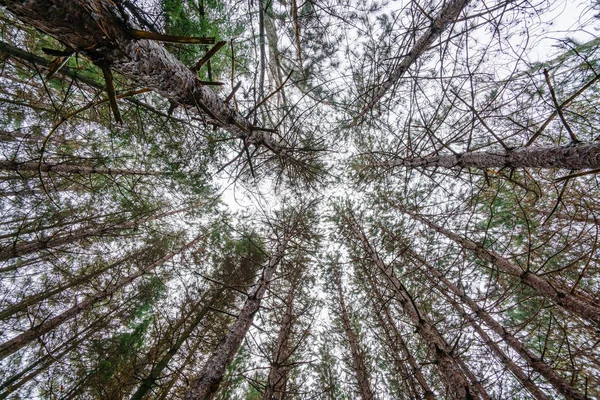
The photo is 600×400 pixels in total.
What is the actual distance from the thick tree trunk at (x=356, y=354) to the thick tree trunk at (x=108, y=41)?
526 cm

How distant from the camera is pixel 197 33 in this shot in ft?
11.2

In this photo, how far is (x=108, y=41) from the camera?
119 cm

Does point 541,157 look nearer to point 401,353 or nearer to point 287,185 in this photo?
point 287,185

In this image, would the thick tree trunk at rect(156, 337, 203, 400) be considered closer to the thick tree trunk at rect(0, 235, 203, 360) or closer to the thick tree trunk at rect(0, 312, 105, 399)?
the thick tree trunk at rect(0, 235, 203, 360)

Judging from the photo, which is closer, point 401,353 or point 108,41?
point 108,41

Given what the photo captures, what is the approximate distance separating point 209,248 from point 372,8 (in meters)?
9.21

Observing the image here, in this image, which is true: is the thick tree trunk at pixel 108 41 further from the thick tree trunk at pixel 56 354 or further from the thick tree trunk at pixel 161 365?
the thick tree trunk at pixel 56 354

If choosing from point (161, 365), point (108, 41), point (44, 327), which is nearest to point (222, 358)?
point (161, 365)

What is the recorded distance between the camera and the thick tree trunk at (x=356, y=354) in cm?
553

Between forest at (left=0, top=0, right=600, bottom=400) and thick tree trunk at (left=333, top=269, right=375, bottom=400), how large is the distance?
8.1 inches

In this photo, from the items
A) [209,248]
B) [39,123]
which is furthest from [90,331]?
[39,123]

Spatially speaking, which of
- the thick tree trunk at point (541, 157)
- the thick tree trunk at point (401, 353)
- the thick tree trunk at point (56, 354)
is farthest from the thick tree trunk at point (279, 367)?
the thick tree trunk at point (56, 354)

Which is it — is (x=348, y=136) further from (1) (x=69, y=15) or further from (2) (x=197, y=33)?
(1) (x=69, y=15)

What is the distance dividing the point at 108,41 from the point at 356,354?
7.76 metres
